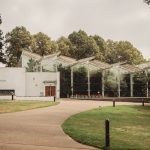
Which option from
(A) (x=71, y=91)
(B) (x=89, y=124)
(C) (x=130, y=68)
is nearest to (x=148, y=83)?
(C) (x=130, y=68)

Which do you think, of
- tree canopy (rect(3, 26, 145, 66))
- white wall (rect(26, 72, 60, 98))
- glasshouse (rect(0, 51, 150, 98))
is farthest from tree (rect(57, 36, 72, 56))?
white wall (rect(26, 72, 60, 98))

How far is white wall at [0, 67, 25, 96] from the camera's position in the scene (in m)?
55.3

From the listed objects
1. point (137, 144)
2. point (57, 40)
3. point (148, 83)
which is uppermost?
point (57, 40)

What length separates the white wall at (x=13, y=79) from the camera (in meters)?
55.3

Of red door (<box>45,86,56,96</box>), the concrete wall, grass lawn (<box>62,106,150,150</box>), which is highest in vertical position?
the concrete wall

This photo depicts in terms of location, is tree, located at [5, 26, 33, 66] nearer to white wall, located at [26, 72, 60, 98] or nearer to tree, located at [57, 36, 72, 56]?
tree, located at [57, 36, 72, 56]

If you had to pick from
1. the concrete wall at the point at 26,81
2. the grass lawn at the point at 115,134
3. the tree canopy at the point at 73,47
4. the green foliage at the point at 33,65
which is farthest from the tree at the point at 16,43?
the grass lawn at the point at 115,134

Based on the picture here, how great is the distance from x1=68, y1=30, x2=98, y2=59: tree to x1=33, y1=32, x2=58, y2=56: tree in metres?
7.24

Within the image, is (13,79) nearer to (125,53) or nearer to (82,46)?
(82,46)

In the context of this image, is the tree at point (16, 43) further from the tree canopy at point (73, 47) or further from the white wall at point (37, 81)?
the white wall at point (37, 81)

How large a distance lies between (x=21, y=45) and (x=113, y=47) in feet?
112

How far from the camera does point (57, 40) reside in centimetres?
9056

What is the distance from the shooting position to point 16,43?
76812mm

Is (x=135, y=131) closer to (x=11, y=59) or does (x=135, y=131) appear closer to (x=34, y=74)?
(x=34, y=74)
